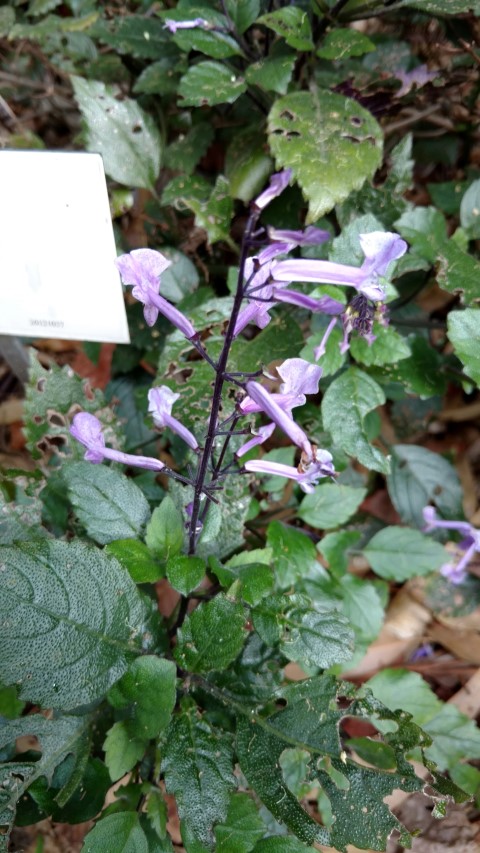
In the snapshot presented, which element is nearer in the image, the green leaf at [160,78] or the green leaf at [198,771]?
the green leaf at [198,771]

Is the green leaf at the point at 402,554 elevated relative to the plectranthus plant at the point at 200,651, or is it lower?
lower

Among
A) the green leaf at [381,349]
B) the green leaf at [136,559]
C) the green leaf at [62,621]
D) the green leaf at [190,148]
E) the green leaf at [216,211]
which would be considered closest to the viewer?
the green leaf at [62,621]

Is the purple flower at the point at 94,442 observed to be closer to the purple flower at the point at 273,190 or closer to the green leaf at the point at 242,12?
the purple flower at the point at 273,190

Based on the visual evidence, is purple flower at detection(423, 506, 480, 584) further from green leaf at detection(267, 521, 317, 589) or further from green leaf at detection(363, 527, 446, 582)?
green leaf at detection(267, 521, 317, 589)

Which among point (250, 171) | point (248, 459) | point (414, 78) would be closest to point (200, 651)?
point (248, 459)

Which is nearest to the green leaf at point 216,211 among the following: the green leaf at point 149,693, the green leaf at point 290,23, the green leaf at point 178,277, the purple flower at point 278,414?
the green leaf at point 178,277

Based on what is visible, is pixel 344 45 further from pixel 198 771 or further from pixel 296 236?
pixel 198 771

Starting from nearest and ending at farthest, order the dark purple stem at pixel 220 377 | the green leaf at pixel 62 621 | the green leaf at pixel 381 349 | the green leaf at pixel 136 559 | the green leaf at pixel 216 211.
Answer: the dark purple stem at pixel 220 377, the green leaf at pixel 62 621, the green leaf at pixel 136 559, the green leaf at pixel 381 349, the green leaf at pixel 216 211

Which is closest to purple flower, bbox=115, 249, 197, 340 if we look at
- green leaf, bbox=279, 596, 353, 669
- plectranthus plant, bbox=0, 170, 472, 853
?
plectranthus plant, bbox=0, 170, 472, 853
